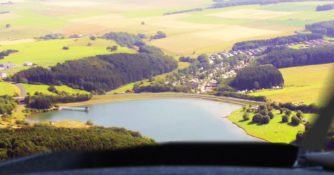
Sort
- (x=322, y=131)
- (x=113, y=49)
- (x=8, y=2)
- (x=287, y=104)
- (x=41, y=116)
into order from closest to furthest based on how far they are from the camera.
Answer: (x=322, y=131) < (x=287, y=104) < (x=41, y=116) < (x=113, y=49) < (x=8, y=2)

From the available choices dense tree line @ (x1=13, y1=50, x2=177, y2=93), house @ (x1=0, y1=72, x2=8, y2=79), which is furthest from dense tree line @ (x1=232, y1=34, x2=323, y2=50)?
house @ (x1=0, y1=72, x2=8, y2=79)

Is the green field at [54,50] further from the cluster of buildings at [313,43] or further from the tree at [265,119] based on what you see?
the tree at [265,119]

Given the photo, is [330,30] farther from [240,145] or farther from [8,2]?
[8,2]

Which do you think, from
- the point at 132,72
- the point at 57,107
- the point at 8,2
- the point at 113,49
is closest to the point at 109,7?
the point at 8,2

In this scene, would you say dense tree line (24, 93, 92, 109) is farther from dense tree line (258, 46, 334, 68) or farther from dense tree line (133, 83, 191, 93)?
dense tree line (258, 46, 334, 68)

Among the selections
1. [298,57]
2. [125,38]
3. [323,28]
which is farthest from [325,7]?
[125,38]

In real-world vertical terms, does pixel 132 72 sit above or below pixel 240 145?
below
